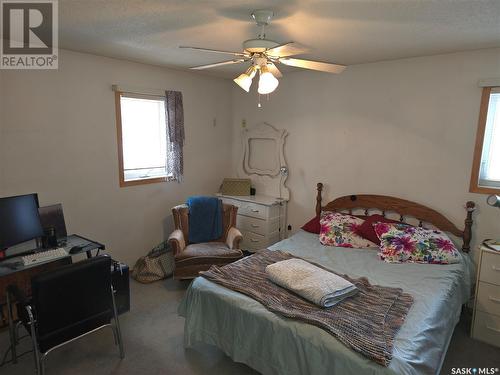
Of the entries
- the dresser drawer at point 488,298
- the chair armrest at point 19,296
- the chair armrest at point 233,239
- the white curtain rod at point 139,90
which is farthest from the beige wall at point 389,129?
the chair armrest at point 19,296

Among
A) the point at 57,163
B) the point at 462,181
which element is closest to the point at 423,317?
the point at 462,181

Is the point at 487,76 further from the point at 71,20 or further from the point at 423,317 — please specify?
the point at 71,20

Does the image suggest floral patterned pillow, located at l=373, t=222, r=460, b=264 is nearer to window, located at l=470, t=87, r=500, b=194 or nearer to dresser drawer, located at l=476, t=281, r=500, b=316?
dresser drawer, located at l=476, t=281, r=500, b=316

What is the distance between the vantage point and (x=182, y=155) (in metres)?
4.11

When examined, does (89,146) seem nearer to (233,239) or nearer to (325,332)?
(233,239)

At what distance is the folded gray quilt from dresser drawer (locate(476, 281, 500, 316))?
46.8 inches

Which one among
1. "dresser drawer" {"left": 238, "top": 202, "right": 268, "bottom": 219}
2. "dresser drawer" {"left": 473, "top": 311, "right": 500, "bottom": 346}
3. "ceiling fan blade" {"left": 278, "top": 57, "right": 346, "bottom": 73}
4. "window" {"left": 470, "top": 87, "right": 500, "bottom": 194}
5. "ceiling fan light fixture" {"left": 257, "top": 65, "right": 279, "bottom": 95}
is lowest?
"dresser drawer" {"left": 473, "top": 311, "right": 500, "bottom": 346}

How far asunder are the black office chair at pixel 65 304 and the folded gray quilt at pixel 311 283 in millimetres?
1159

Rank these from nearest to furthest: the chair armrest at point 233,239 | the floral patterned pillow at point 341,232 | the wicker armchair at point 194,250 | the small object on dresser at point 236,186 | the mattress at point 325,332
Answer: the mattress at point 325,332 → the floral patterned pillow at point 341,232 → the wicker armchair at point 194,250 → the chair armrest at point 233,239 → the small object on dresser at point 236,186

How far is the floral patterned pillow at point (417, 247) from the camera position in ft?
9.01

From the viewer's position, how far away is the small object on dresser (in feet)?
14.4

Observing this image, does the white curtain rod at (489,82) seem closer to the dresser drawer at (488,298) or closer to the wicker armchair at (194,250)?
the dresser drawer at (488,298)

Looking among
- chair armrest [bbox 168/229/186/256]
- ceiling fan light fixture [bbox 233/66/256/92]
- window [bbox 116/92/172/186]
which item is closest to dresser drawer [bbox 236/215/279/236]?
chair armrest [bbox 168/229/186/256]

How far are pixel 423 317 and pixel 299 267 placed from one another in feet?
2.74
